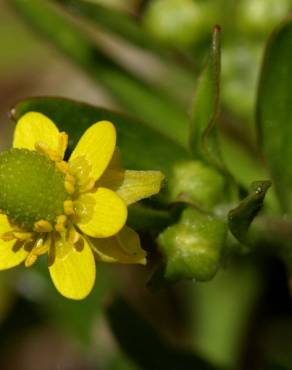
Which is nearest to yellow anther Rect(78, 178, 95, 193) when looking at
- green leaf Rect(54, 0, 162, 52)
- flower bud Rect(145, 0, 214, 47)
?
green leaf Rect(54, 0, 162, 52)

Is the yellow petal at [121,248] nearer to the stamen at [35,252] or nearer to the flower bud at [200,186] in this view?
the stamen at [35,252]

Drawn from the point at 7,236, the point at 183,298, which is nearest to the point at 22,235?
the point at 7,236

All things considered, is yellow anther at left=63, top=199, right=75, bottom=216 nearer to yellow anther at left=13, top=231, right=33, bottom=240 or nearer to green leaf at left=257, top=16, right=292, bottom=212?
yellow anther at left=13, top=231, right=33, bottom=240

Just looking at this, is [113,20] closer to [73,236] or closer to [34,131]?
[34,131]

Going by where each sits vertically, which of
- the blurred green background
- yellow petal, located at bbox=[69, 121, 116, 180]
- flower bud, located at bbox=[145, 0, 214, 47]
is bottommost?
the blurred green background

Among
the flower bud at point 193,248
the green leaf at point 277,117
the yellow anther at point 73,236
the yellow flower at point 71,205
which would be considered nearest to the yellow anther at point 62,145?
the yellow flower at point 71,205
